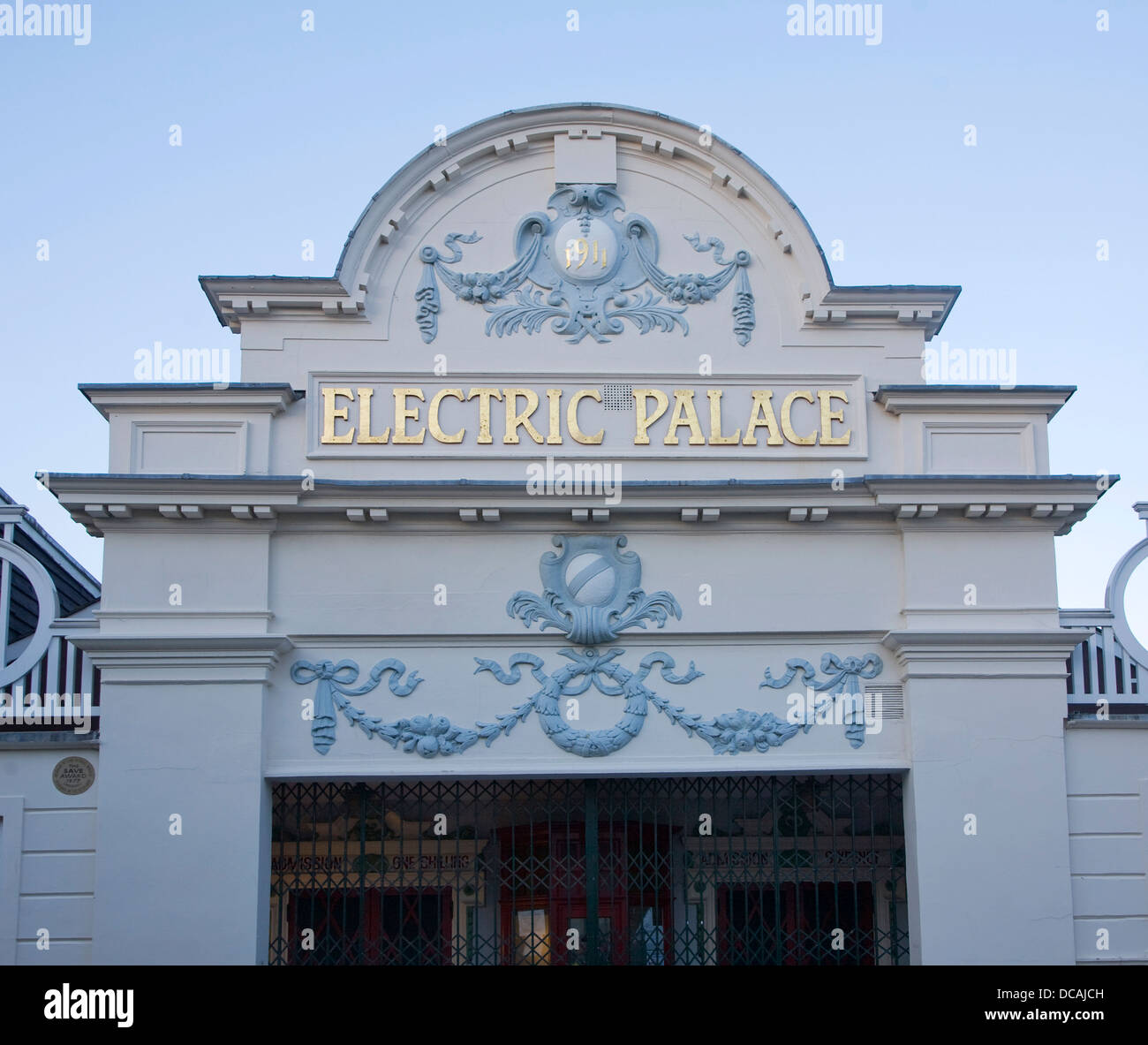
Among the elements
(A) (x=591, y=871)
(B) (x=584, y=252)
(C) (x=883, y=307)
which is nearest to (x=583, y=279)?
(B) (x=584, y=252)

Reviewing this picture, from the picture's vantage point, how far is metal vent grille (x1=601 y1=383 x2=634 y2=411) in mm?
14906

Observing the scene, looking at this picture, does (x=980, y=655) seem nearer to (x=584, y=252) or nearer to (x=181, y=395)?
(x=584, y=252)

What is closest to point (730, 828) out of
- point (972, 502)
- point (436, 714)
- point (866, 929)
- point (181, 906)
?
point (866, 929)

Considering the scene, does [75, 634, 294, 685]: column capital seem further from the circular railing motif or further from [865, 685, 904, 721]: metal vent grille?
[865, 685, 904, 721]: metal vent grille

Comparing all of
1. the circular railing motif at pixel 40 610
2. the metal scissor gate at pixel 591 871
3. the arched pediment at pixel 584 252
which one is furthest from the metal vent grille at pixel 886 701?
the circular railing motif at pixel 40 610

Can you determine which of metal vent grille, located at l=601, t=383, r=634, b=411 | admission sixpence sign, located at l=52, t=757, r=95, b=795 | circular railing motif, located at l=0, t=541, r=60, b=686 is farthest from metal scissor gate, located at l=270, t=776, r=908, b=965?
metal vent grille, located at l=601, t=383, r=634, b=411

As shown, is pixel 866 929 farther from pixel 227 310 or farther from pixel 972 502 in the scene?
pixel 227 310

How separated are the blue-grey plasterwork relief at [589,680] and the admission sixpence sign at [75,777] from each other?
2.22 metres

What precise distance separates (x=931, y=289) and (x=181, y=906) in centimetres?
984

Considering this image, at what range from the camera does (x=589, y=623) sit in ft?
47.0

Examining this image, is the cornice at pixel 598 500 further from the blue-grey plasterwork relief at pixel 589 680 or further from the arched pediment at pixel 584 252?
the arched pediment at pixel 584 252

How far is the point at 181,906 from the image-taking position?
13.5 m

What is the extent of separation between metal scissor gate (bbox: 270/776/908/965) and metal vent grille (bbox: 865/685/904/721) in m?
0.75

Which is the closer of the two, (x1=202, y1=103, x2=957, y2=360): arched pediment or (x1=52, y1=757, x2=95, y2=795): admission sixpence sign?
(x1=52, y1=757, x2=95, y2=795): admission sixpence sign
